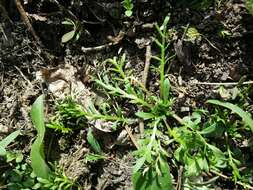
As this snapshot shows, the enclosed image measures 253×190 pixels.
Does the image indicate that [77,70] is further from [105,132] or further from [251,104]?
[251,104]

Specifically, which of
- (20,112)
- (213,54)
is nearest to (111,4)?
(213,54)

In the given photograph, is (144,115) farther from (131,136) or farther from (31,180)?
(31,180)

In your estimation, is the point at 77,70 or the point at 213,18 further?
the point at 77,70

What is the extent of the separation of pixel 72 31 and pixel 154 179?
0.90 metres

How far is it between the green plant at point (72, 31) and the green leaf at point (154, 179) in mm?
802

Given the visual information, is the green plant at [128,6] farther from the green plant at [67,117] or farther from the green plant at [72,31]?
the green plant at [67,117]

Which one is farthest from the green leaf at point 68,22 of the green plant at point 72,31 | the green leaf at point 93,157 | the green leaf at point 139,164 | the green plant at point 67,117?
the green leaf at point 139,164

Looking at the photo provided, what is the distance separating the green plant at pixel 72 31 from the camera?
2.36 m

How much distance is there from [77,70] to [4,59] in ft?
1.35

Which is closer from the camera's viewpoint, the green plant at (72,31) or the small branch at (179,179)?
the small branch at (179,179)

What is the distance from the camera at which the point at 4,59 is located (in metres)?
2.43

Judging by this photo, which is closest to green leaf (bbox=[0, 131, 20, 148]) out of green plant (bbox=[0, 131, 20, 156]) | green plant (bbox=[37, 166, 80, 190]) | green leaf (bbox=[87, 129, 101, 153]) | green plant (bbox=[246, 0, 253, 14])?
green plant (bbox=[0, 131, 20, 156])

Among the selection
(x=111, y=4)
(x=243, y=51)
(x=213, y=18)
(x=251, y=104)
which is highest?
(x=111, y=4)

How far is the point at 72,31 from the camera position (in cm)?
237
